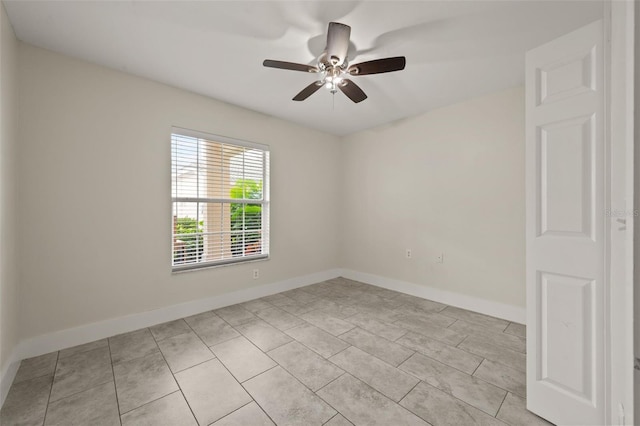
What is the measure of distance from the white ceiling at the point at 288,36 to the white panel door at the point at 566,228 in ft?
2.12

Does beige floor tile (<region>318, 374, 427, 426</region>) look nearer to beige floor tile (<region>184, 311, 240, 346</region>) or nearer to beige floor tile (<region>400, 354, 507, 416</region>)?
beige floor tile (<region>400, 354, 507, 416</region>)

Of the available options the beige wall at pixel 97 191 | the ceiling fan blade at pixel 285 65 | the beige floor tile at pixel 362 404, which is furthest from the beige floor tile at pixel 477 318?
the ceiling fan blade at pixel 285 65

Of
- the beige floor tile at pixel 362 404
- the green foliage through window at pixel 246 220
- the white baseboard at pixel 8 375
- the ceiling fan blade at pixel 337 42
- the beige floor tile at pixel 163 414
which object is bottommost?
the beige floor tile at pixel 163 414

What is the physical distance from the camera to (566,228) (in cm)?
139

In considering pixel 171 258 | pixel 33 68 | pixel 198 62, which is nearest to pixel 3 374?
pixel 171 258

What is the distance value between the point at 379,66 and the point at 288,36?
0.75 meters

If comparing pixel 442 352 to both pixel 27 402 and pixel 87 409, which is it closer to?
pixel 87 409

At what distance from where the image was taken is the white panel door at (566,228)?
129cm

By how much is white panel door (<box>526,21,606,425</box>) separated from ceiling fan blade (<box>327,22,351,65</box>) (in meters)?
1.11

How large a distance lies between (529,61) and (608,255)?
1.15 metres

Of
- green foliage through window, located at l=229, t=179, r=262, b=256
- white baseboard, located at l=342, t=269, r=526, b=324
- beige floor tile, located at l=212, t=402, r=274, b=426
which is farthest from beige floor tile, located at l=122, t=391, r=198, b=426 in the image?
white baseboard, located at l=342, t=269, r=526, b=324

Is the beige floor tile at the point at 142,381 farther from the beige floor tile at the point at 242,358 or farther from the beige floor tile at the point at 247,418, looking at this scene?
the beige floor tile at the point at 247,418

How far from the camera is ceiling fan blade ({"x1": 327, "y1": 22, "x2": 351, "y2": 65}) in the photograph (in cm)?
164

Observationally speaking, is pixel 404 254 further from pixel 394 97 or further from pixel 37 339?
pixel 37 339
